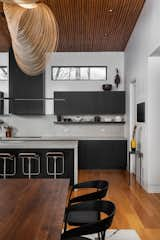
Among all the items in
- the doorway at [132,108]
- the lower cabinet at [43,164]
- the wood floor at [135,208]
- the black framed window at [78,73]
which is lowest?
the wood floor at [135,208]

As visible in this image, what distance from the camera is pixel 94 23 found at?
7512mm

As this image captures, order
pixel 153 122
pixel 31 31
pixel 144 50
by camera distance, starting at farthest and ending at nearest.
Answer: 1. pixel 144 50
2. pixel 153 122
3. pixel 31 31

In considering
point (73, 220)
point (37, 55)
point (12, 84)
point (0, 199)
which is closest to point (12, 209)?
point (0, 199)

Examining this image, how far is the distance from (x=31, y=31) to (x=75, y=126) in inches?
311

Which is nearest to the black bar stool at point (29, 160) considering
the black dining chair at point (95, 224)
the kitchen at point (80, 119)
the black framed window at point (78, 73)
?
the kitchen at point (80, 119)

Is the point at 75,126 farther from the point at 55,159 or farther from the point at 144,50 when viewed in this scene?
the point at 144,50

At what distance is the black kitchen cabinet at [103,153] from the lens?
980cm

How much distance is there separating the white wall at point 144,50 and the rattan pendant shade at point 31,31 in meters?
3.30

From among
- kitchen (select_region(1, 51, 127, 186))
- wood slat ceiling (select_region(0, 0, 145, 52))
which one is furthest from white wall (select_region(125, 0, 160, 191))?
kitchen (select_region(1, 51, 127, 186))

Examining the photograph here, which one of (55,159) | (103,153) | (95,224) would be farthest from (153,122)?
(95,224)

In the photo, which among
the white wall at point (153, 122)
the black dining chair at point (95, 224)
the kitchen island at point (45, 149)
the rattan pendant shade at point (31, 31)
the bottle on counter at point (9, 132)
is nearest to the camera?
the black dining chair at point (95, 224)

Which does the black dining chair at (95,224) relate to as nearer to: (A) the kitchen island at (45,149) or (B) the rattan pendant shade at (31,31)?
(B) the rattan pendant shade at (31,31)

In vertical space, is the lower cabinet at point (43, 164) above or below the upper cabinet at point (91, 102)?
below

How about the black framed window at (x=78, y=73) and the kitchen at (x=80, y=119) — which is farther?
the black framed window at (x=78, y=73)
